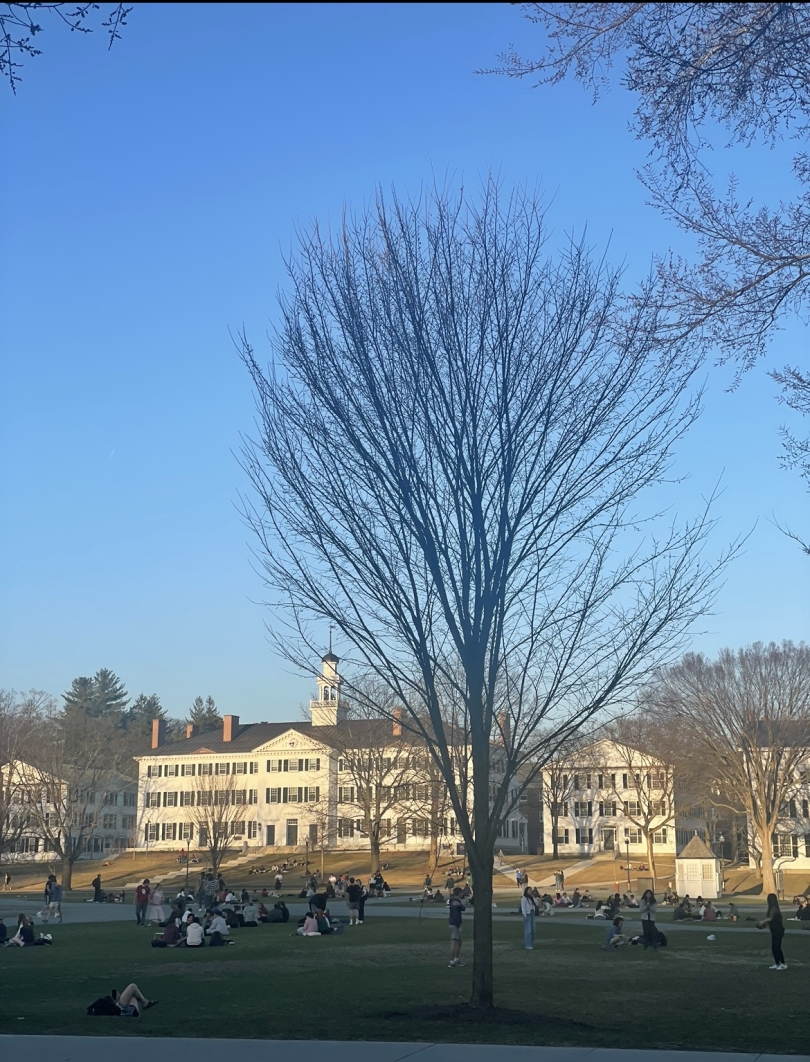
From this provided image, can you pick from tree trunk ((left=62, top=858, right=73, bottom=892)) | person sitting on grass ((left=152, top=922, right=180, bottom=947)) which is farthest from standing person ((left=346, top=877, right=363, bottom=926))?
tree trunk ((left=62, top=858, right=73, bottom=892))

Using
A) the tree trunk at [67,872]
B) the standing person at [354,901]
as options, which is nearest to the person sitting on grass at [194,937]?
the standing person at [354,901]

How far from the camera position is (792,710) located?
51250mm

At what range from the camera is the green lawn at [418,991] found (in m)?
13.3

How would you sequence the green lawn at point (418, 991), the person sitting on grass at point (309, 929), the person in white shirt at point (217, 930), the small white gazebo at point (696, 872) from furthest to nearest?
the small white gazebo at point (696, 872), the person sitting on grass at point (309, 929), the person in white shirt at point (217, 930), the green lawn at point (418, 991)

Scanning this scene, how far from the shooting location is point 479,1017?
13.8 m

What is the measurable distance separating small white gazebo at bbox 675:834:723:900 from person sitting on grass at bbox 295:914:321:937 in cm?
2163

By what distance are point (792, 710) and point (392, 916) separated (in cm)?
2299

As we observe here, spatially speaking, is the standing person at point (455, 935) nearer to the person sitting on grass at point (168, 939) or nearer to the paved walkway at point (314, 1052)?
the person sitting on grass at point (168, 939)

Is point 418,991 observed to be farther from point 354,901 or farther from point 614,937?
point 354,901

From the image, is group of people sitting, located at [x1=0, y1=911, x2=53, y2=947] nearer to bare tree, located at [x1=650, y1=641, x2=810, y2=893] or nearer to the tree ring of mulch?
the tree ring of mulch

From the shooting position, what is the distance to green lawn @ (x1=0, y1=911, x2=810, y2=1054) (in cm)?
1330

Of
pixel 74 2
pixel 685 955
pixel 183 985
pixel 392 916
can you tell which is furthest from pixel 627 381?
pixel 392 916

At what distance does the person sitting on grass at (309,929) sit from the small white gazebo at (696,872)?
71.0 feet

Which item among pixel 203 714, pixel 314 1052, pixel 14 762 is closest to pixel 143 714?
pixel 203 714
